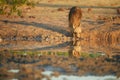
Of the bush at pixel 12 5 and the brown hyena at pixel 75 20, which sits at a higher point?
the bush at pixel 12 5

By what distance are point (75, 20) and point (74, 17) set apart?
0.66 ft

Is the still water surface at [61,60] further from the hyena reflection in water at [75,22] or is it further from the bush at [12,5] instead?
the bush at [12,5]

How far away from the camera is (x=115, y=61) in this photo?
17.7 m

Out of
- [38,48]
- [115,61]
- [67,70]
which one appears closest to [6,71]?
[67,70]

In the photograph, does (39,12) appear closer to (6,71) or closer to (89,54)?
(89,54)

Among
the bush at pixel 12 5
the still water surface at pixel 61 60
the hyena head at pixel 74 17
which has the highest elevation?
the bush at pixel 12 5

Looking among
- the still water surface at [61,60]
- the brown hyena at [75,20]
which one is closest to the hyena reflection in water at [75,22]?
the brown hyena at [75,20]

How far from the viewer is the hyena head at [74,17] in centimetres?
2400

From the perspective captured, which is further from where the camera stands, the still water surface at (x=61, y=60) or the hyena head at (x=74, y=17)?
the hyena head at (x=74, y=17)

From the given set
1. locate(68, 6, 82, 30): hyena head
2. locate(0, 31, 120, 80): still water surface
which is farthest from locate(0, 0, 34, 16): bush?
locate(0, 31, 120, 80): still water surface

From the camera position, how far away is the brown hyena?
2392 cm

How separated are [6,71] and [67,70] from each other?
192cm

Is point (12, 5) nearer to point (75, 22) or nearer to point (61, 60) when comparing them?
point (75, 22)

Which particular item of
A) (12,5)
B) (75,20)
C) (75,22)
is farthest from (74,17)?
(12,5)
